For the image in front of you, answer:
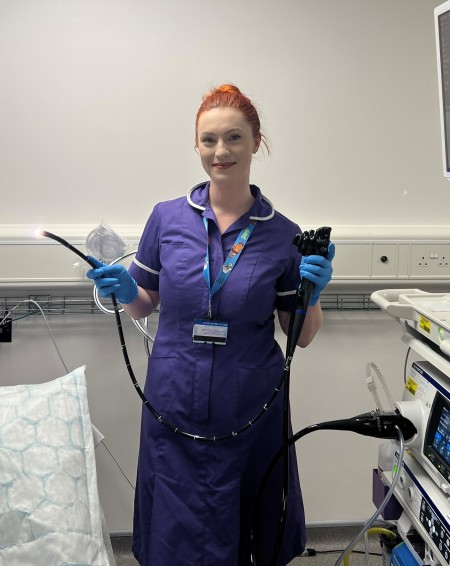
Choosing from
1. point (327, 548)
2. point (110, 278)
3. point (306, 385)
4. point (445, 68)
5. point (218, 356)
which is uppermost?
point (445, 68)

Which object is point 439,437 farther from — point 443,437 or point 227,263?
point 227,263

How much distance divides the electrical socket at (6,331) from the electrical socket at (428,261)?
146 cm

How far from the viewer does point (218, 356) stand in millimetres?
1425

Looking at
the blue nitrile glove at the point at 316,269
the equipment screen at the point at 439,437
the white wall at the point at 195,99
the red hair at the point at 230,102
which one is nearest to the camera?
the equipment screen at the point at 439,437

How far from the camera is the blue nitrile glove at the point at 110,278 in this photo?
4.66ft

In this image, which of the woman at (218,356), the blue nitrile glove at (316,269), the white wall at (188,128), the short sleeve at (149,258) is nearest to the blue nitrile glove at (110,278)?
the woman at (218,356)

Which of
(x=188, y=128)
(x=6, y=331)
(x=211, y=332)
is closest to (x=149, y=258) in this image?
(x=211, y=332)

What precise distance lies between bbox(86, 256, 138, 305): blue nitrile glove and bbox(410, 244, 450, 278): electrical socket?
113 centimetres

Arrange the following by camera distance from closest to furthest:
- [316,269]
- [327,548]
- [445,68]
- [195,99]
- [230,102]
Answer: [445,68] → [316,269] → [230,102] → [195,99] → [327,548]

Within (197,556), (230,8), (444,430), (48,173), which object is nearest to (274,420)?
(197,556)

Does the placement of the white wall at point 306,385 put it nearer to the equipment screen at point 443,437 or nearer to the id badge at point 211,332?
the id badge at point 211,332

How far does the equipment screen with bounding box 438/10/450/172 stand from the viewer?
3.86 ft

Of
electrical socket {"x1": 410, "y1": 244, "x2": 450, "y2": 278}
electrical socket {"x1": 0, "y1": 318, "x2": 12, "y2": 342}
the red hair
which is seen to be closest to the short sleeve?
the red hair

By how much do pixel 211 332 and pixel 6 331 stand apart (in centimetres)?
102
